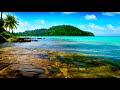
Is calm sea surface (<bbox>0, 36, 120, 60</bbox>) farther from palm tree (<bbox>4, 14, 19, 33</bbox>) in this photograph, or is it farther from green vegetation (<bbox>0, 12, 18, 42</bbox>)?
palm tree (<bbox>4, 14, 19, 33</bbox>)

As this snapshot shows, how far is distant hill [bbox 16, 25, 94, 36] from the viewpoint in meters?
3.77

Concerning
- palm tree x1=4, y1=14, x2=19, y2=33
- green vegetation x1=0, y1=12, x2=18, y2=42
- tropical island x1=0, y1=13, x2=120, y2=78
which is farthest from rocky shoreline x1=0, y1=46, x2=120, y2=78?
palm tree x1=4, y1=14, x2=19, y2=33

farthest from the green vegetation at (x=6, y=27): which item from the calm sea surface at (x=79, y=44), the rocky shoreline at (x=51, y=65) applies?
the rocky shoreline at (x=51, y=65)

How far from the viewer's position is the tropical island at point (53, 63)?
3594 millimetres

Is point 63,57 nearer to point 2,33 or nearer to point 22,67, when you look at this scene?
point 22,67

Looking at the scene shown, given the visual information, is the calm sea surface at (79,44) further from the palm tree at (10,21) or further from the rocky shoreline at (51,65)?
the palm tree at (10,21)

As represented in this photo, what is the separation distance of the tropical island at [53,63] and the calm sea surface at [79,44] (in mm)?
77

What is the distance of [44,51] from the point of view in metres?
3.79

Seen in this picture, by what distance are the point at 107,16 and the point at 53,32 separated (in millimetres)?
1056
